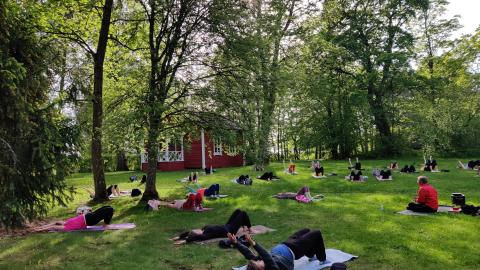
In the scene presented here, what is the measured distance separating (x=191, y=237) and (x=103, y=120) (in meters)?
6.89

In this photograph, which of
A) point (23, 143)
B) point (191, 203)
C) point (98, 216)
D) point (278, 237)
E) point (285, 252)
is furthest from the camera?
point (191, 203)

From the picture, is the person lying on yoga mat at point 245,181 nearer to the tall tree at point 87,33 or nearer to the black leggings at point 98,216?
the tall tree at point 87,33

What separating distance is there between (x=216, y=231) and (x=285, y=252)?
284cm

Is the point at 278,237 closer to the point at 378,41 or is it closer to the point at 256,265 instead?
the point at 256,265

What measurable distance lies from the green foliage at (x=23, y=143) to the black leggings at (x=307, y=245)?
450cm

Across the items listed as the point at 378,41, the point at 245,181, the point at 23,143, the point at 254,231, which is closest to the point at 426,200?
the point at 254,231

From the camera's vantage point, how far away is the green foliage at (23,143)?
6.73 meters

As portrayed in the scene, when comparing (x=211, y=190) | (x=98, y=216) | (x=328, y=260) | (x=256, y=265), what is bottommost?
(x=328, y=260)

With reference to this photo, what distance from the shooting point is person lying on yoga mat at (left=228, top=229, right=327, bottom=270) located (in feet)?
18.8

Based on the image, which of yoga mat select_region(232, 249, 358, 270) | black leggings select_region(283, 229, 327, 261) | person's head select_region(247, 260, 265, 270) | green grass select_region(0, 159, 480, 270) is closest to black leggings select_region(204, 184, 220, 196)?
green grass select_region(0, 159, 480, 270)

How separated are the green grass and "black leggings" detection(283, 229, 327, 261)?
0.60 metres

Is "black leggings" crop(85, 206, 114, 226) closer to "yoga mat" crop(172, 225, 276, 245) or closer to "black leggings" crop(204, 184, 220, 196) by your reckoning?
"yoga mat" crop(172, 225, 276, 245)

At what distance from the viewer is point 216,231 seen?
8.91 m

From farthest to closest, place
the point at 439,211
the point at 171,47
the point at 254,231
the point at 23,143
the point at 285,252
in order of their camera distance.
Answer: the point at 171,47 → the point at 439,211 → the point at 254,231 → the point at 23,143 → the point at 285,252
